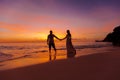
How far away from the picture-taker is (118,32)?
205 feet

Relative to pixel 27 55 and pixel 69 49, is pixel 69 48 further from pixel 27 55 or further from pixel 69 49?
pixel 27 55

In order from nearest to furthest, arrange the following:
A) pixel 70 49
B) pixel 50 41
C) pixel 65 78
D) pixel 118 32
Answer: pixel 65 78 < pixel 70 49 < pixel 50 41 < pixel 118 32

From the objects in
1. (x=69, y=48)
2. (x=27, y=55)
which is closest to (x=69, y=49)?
(x=69, y=48)

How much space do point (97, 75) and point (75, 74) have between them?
74 centimetres

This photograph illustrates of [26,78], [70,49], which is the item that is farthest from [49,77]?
[70,49]

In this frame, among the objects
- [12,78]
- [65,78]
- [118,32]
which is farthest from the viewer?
[118,32]

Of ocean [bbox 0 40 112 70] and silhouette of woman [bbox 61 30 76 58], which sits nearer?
ocean [bbox 0 40 112 70]

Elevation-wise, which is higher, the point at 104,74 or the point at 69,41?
the point at 69,41

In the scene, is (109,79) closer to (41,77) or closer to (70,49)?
(41,77)

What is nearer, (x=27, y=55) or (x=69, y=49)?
(x=69, y=49)

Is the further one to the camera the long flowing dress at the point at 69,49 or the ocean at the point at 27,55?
the long flowing dress at the point at 69,49

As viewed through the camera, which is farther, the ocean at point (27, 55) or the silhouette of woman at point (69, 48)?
the silhouette of woman at point (69, 48)

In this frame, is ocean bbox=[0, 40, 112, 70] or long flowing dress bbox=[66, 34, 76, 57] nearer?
ocean bbox=[0, 40, 112, 70]

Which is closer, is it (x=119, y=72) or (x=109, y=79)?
(x=109, y=79)
